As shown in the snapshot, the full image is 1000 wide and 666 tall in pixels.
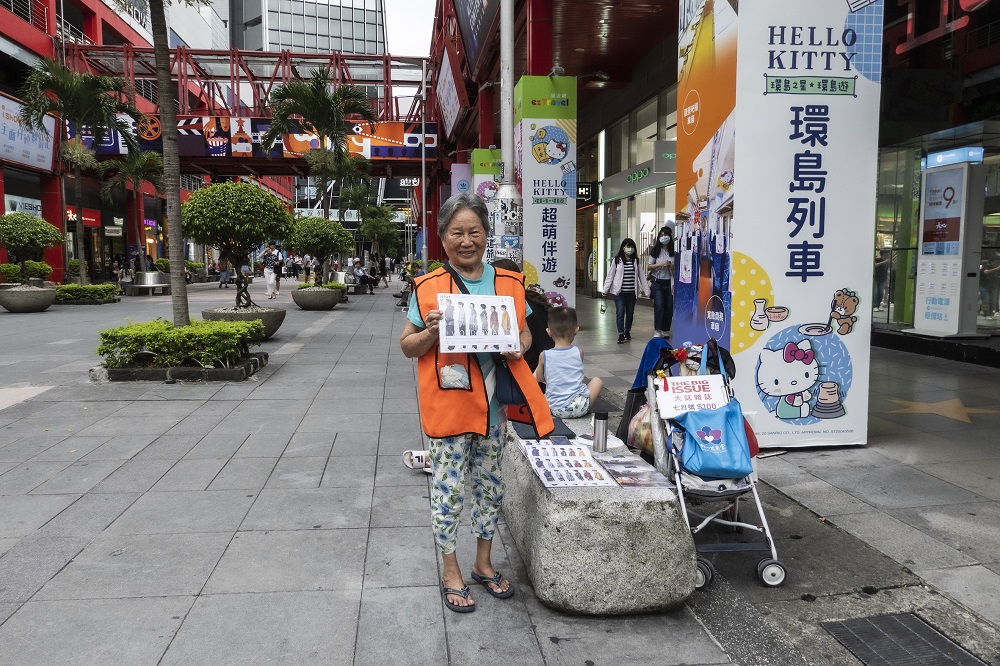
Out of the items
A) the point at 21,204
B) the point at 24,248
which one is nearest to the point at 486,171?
the point at 24,248

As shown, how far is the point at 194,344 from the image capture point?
8695mm

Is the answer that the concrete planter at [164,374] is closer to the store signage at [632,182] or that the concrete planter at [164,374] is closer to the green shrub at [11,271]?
the store signage at [632,182]

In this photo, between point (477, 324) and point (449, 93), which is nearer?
point (477, 324)

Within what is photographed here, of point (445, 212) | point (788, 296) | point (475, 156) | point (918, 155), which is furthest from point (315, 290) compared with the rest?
point (445, 212)

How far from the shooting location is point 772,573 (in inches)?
136

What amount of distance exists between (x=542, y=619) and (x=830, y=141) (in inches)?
168

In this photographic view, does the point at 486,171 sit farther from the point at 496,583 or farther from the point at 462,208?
the point at 496,583

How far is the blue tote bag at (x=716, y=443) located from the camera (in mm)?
3387

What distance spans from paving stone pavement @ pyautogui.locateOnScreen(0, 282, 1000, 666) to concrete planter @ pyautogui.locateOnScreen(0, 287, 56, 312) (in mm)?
14249

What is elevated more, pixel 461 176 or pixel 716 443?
pixel 461 176

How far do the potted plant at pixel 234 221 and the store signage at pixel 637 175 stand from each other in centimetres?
1023

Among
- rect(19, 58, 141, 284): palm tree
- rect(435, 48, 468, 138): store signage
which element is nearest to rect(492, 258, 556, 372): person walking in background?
rect(435, 48, 468, 138): store signage

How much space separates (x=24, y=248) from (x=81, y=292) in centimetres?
342

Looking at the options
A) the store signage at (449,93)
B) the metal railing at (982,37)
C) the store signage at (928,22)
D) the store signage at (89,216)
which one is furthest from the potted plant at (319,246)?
Answer: the store signage at (89,216)
